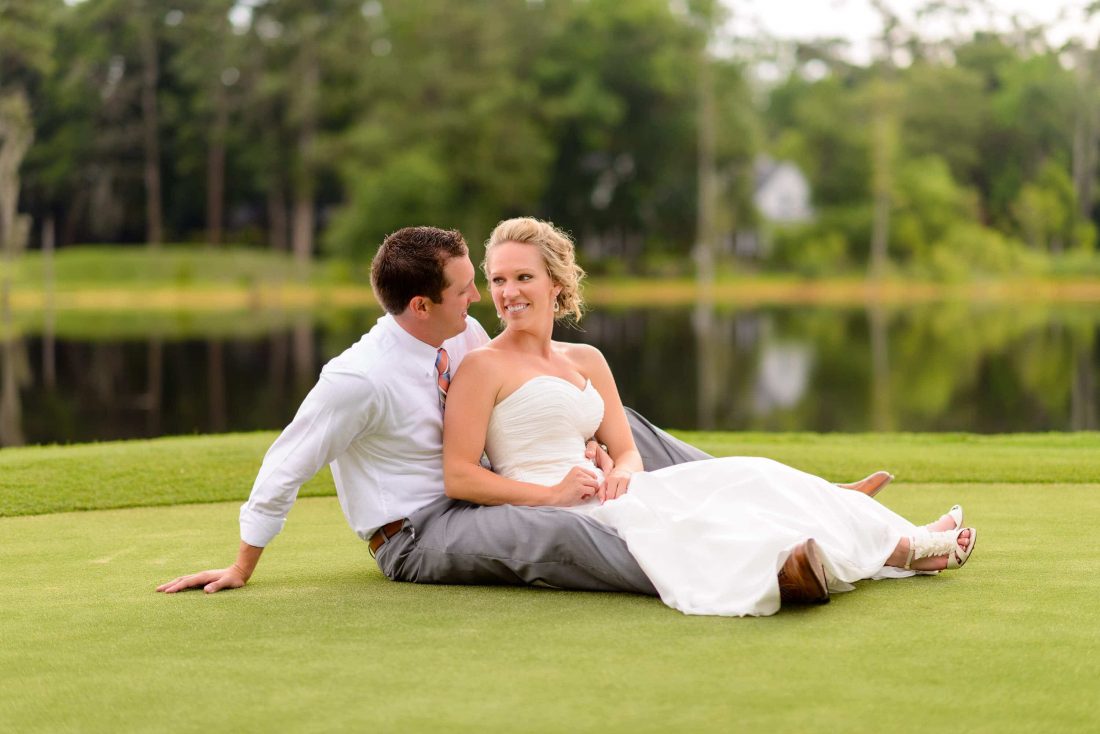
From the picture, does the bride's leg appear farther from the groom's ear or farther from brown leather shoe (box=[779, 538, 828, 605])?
the groom's ear

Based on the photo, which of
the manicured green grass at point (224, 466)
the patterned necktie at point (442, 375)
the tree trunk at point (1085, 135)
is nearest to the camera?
the patterned necktie at point (442, 375)

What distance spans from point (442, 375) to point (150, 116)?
64.8 metres

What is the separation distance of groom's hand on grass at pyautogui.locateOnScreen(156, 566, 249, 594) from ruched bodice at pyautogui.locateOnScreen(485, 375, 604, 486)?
103 centimetres

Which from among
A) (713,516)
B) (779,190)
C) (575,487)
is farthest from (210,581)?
(779,190)

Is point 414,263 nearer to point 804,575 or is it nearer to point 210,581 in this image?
point 210,581

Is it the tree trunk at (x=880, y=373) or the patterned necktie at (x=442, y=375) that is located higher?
the patterned necktie at (x=442, y=375)

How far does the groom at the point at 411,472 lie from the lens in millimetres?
4949

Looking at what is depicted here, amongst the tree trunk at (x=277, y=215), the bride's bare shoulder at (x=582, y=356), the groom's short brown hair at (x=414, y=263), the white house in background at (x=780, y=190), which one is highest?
the white house in background at (x=780, y=190)

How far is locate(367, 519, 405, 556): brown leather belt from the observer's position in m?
5.29

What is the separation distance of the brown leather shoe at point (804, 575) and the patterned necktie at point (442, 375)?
57.6 inches

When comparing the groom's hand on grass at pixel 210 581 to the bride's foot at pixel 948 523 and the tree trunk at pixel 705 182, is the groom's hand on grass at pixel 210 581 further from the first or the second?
the tree trunk at pixel 705 182

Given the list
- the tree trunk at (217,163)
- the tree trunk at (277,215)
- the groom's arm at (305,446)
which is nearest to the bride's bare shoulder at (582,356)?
the groom's arm at (305,446)

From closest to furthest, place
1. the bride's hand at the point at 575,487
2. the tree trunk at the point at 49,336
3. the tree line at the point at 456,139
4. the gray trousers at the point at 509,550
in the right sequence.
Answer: the gray trousers at the point at 509,550 < the bride's hand at the point at 575,487 < the tree trunk at the point at 49,336 < the tree line at the point at 456,139

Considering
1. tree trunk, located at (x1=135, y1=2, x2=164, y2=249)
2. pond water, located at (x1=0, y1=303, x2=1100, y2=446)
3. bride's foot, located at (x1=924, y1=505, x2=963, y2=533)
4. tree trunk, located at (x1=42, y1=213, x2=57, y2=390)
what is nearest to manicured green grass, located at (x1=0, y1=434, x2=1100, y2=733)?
bride's foot, located at (x1=924, y1=505, x2=963, y2=533)
